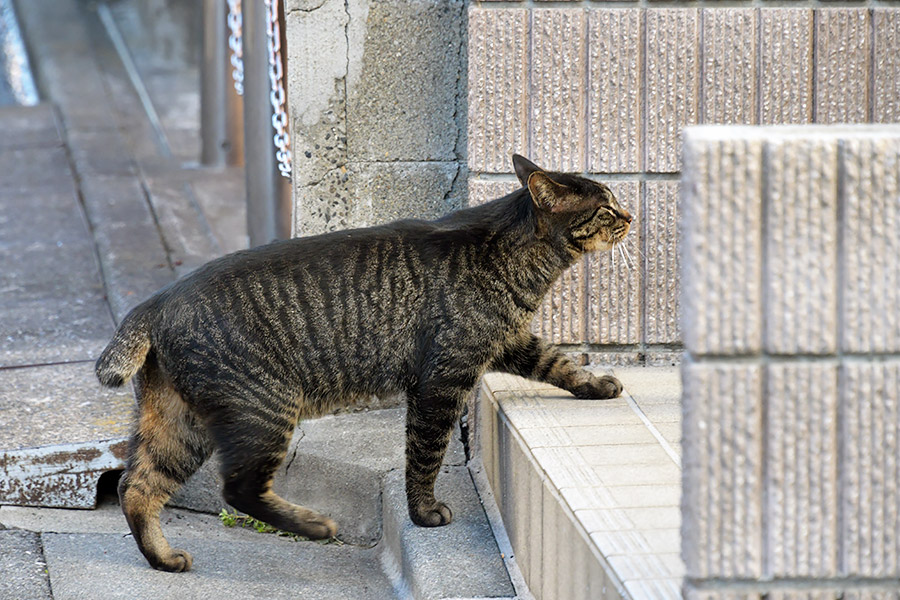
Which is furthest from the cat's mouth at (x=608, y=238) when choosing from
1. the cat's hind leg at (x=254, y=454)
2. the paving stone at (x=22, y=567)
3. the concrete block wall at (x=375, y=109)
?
the paving stone at (x=22, y=567)

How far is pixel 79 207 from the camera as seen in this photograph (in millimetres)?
7020

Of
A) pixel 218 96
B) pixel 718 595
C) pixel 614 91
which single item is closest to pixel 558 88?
pixel 614 91

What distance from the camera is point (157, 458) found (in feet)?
11.0

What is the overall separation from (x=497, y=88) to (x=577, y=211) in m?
0.56

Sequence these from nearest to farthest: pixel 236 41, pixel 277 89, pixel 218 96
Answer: pixel 277 89 → pixel 236 41 → pixel 218 96

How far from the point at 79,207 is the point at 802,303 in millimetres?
6064

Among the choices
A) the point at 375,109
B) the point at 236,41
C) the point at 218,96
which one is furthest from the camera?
the point at 218,96

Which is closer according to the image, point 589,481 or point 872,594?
point 872,594

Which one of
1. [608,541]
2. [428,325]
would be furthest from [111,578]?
[608,541]

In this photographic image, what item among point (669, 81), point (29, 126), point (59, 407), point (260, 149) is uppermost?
point (669, 81)

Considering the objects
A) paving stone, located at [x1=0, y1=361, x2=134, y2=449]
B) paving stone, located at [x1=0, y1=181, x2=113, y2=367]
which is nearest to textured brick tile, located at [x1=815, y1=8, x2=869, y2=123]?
paving stone, located at [x1=0, y1=361, x2=134, y2=449]

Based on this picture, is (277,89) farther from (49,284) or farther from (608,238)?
(608,238)

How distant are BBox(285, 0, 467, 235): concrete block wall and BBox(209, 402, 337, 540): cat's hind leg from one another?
3.42ft

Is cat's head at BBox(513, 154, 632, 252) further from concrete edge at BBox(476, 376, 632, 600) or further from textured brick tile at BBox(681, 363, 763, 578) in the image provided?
textured brick tile at BBox(681, 363, 763, 578)
